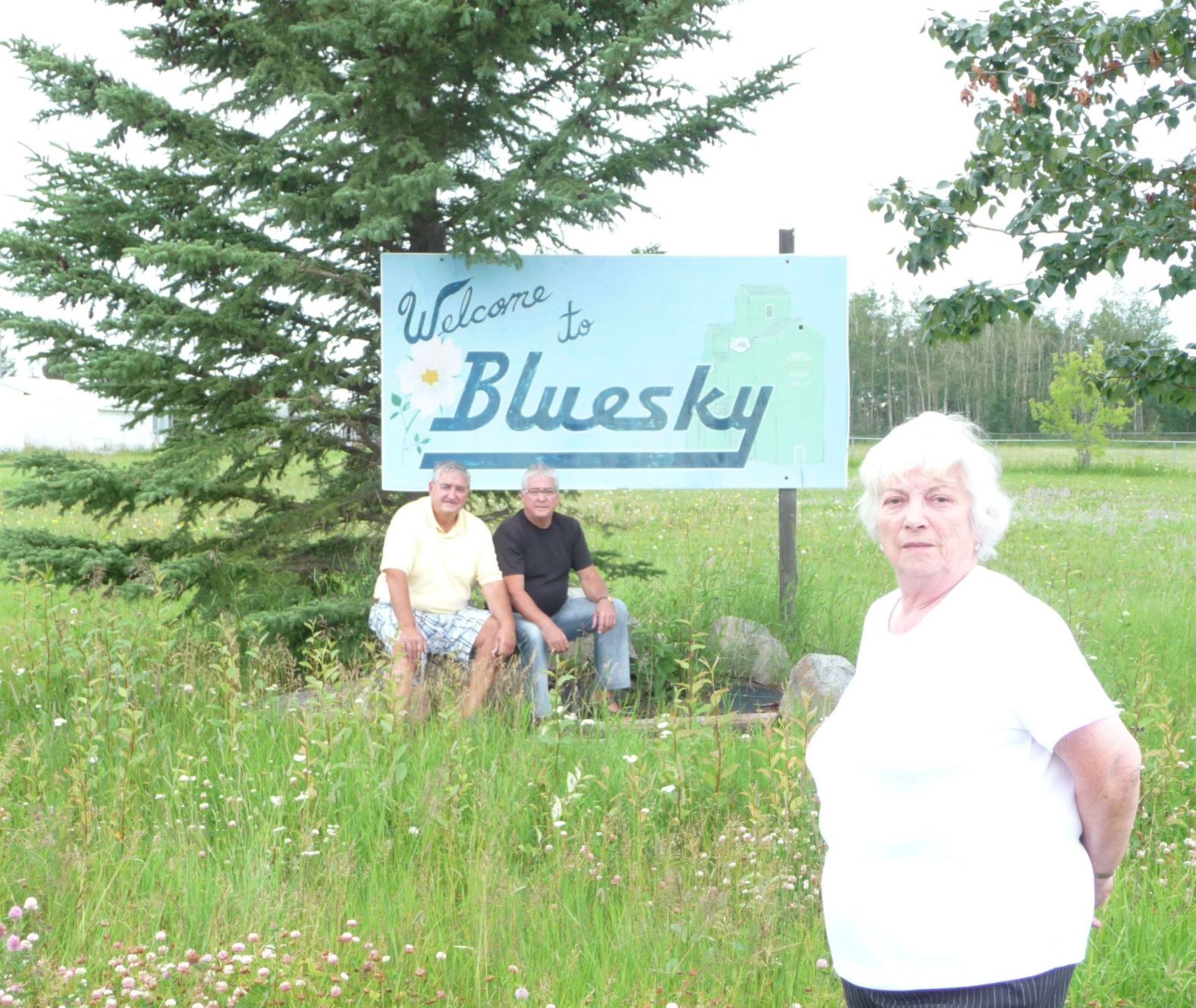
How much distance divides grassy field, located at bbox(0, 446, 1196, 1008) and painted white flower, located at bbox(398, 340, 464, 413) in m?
1.82

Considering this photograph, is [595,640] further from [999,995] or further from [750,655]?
[999,995]

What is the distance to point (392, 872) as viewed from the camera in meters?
4.09

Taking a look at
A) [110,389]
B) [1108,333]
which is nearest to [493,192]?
[110,389]

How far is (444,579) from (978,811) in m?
4.54

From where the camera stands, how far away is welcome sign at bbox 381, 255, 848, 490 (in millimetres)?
7438

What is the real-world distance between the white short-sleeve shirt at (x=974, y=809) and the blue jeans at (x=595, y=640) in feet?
13.3

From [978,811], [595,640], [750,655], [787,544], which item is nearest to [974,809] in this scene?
[978,811]

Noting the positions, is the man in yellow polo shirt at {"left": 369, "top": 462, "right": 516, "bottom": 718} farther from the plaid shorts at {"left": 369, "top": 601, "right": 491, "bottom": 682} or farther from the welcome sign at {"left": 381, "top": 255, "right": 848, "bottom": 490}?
the welcome sign at {"left": 381, "top": 255, "right": 848, "bottom": 490}

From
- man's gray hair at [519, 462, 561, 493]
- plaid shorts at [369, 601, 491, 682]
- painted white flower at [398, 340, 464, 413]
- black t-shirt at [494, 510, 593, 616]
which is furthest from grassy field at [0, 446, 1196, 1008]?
painted white flower at [398, 340, 464, 413]

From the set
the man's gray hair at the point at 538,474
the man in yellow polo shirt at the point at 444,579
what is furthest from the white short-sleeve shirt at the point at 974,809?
the man's gray hair at the point at 538,474

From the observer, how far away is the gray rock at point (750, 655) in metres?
7.31

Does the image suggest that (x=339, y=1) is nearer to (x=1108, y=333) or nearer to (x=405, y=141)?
(x=405, y=141)

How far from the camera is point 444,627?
6.36 metres

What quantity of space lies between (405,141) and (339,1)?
827 mm
